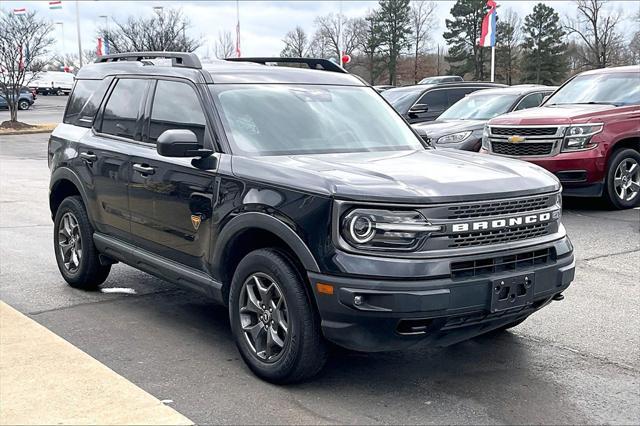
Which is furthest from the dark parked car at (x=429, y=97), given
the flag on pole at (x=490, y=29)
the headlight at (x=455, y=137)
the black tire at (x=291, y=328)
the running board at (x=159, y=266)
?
the flag on pole at (x=490, y=29)

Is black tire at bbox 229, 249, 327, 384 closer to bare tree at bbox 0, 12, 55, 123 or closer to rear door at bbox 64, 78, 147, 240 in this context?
rear door at bbox 64, 78, 147, 240

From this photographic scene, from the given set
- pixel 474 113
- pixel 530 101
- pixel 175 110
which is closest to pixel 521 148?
pixel 474 113

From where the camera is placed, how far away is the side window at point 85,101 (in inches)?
248

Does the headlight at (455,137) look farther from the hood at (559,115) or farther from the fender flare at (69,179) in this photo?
the fender flare at (69,179)

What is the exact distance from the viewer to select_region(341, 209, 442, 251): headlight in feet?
12.5

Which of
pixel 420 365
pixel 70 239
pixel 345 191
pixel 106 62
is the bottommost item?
pixel 420 365

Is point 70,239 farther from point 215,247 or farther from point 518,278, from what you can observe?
point 518,278

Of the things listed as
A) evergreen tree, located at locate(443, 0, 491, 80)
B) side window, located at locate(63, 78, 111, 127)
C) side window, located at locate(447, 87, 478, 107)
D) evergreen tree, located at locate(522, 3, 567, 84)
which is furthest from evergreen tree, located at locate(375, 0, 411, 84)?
side window, located at locate(63, 78, 111, 127)

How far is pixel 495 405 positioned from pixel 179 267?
89.6 inches

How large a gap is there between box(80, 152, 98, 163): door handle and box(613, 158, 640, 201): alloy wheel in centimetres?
696

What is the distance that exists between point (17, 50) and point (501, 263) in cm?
3221

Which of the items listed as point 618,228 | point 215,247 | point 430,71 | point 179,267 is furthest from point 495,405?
point 430,71

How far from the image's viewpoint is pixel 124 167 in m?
5.57

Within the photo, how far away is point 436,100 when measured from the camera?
1505 cm
